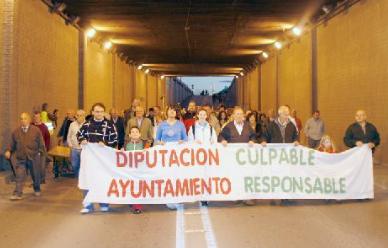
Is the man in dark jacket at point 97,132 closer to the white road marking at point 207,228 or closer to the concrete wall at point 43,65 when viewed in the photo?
the white road marking at point 207,228

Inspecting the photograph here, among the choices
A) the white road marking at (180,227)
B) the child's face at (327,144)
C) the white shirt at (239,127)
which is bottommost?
the white road marking at (180,227)

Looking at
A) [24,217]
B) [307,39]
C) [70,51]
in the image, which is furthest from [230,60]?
[24,217]

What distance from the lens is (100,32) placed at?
1021 inches

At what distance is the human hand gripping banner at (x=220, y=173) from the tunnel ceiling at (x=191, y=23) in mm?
9123

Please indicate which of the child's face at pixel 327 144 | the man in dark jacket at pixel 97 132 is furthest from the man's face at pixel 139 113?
the child's face at pixel 327 144

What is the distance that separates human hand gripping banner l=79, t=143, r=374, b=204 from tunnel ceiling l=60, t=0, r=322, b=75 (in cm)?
912

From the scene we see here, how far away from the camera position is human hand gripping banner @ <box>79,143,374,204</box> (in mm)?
10148

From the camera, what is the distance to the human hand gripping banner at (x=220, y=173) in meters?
10.1

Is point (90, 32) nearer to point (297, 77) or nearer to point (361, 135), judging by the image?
point (297, 77)

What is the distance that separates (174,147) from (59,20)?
37.2 ft

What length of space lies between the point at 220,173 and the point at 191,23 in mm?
13644

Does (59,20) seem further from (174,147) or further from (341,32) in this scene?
(174,147)

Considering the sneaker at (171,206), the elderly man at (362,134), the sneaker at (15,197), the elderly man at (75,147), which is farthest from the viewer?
the elderly man at (362,134)

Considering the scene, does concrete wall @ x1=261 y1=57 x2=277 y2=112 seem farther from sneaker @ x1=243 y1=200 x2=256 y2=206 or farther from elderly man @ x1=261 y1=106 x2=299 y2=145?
sneaker @ x1=243 y1=200 x2=256 y2=206
